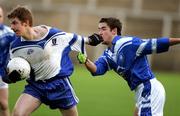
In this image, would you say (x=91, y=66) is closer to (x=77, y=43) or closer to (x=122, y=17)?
(x=77, y=43)

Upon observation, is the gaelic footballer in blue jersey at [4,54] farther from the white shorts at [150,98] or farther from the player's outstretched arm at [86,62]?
the white shorts at [150,98]

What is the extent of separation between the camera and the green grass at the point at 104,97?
14461 millimetres

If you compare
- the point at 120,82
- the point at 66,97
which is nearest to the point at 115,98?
the point at 120,82

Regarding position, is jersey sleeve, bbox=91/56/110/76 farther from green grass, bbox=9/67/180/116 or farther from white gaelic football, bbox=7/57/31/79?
green grass, bbox=9/67/180/116

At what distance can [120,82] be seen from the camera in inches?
907

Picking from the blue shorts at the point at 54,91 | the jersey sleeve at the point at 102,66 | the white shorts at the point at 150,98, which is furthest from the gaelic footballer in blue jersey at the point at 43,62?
the white shorts at the point at 150,98

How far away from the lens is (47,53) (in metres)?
9.51

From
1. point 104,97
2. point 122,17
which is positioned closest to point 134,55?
point 104,97

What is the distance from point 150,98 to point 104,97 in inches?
344

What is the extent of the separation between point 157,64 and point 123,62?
70.3 ft

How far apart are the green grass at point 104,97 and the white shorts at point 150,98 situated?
14.5 ft

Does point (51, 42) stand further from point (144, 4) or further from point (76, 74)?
point (144, 4)

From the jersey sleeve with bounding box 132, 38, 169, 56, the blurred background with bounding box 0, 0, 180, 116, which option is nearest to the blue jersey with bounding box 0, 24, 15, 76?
the jersey sleeve with bounding box 132, 38, 169, 56

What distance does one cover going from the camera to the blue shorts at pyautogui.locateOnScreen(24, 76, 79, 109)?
949 centimetres
